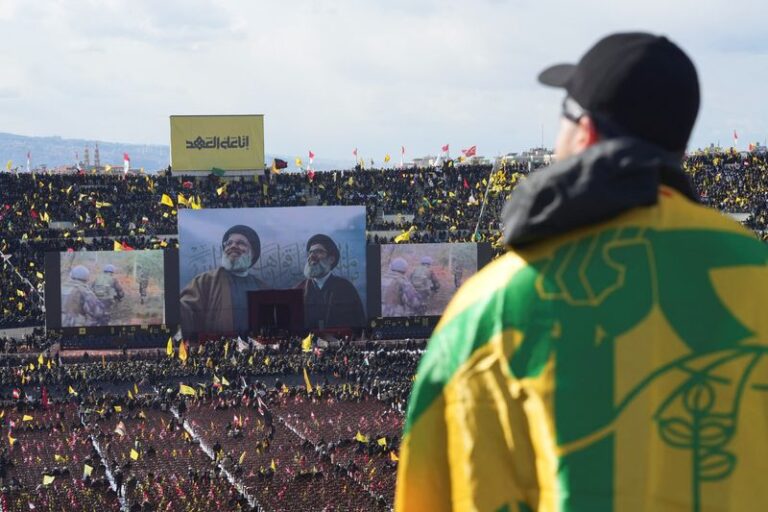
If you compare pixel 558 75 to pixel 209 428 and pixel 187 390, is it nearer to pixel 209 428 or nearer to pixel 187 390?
pixel 209 428

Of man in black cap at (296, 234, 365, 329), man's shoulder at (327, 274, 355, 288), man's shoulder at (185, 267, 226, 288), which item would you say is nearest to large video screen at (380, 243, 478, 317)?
man in black cap at (296, 234, 365, 329)

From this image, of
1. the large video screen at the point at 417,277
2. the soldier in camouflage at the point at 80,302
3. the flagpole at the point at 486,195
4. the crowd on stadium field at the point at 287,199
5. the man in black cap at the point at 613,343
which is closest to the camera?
the man in black cap at the point at 613,343

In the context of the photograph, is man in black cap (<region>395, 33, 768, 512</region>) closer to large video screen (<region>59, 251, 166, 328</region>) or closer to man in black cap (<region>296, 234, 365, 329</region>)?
man in black cap (<region>296, 234, 365, 329</region>)

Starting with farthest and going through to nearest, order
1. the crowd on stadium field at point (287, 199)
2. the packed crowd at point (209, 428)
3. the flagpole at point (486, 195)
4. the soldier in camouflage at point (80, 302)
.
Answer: the flagpole at point (486, 195), the crowd on stadium field at point (287, 199), the soldier in camouflage at point (80, 302), the packed crowd at point (209, 428)

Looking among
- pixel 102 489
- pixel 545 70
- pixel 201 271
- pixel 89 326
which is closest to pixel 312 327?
pixel 201 271

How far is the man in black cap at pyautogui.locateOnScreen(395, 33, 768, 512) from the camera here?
8.16 ft

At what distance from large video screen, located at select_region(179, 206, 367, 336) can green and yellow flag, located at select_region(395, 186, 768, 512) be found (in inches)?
1627

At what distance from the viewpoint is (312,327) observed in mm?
43969

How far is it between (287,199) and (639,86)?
174 feet

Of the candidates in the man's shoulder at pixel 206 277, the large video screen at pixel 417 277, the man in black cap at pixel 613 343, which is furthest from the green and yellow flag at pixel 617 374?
the man's shoulder at pixel 206 277

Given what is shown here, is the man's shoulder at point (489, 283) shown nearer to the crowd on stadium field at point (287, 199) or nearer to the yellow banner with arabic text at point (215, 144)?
the crowd on stadium field at point (287, 199)

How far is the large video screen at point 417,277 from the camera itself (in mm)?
43875

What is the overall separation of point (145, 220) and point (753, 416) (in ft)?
172

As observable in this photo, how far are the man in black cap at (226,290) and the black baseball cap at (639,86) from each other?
41.3m
